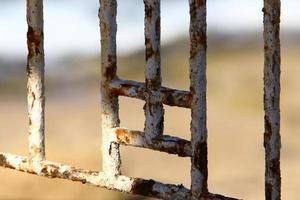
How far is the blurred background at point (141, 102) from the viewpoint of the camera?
3.74 metres

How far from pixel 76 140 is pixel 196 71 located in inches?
83.1

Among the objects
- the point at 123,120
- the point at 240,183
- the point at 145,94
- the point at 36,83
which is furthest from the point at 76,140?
the point at 145,94

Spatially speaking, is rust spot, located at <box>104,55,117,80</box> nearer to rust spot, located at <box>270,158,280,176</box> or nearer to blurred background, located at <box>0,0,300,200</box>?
rust spot, located at <box>270,158,280,176</box>

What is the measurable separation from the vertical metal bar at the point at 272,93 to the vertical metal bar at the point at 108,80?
0.50 metres

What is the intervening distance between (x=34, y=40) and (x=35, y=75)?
0.34ft

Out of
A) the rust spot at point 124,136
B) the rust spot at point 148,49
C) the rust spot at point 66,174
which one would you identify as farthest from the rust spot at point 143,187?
the rust spot at point 148,49

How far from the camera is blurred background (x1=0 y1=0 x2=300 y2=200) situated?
12.3ft

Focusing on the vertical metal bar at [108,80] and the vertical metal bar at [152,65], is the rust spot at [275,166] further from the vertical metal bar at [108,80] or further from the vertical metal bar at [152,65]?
the vertical metal bar at [108,80]

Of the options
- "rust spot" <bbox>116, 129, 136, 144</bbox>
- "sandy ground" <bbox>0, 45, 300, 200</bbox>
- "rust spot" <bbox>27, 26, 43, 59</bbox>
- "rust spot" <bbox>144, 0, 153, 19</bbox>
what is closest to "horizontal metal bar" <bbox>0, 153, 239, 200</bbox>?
"rust spot" <bbox>116, 129, 136, 144</bbox>

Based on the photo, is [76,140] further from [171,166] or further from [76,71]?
[76,71]

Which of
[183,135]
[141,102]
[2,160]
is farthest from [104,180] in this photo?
[141,102]

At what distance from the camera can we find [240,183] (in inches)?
145

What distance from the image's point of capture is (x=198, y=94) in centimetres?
217

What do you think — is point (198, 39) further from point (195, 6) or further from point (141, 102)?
point (141, 102)
